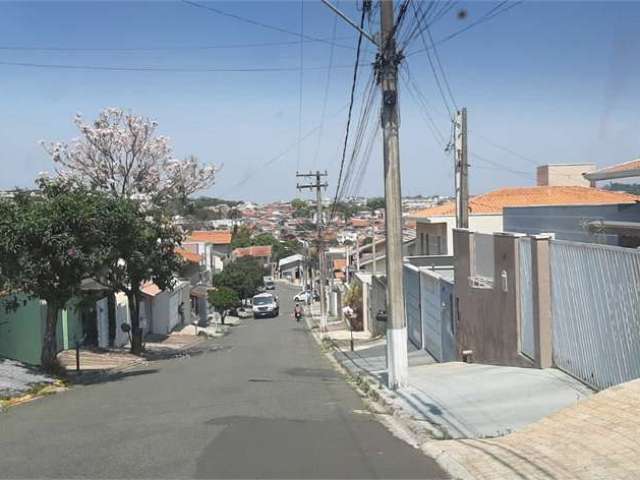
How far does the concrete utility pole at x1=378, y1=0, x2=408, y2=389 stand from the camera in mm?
14477

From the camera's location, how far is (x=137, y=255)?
2427 centimetres

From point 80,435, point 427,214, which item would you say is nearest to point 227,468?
point 80,435

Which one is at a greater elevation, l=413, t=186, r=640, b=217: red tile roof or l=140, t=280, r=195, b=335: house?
l=413, t=186, r=640, b=217: red tile roof

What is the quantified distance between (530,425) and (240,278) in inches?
2562

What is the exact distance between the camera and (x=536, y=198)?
3700 centimetres

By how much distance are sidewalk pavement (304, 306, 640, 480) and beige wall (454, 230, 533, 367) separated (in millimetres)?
1380

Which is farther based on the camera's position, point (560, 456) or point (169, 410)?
point (169, 410)

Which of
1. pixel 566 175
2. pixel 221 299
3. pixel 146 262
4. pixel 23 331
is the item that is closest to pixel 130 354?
pixel 146 262

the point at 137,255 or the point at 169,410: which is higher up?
the point at 137,255

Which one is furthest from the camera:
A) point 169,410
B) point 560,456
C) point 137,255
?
point 137,255

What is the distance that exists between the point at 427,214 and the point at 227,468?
34.5 m

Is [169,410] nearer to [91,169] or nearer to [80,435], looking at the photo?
[80,435]

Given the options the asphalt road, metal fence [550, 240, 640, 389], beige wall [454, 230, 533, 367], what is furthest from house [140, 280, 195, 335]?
metal fence [550, 240, 640, 389]

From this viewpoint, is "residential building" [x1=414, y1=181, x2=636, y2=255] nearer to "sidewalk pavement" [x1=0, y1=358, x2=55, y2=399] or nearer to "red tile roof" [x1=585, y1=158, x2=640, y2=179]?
"red tile roof" [x1=585, y1=158, x2=640, y2=179]
